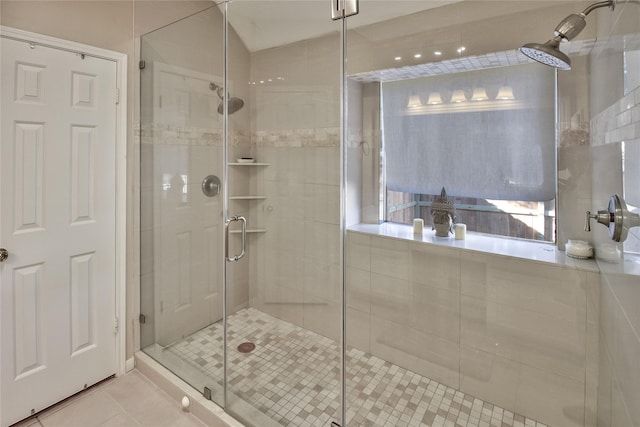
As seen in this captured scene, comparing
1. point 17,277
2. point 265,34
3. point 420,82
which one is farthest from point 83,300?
point 420,82

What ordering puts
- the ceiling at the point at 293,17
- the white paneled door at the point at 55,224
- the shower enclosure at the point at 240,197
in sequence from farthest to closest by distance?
the shower enclosure at the point at 240,197 → the ceiling at the point at 293,17 → the white paneled door at the point at 55,224

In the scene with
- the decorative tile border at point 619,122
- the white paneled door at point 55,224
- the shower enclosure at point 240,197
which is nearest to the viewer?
the decorative tile border at point 619,122

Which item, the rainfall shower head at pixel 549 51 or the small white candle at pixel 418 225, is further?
the small white candle at pixel 418 225

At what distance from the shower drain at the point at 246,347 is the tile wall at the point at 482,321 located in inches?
25.2

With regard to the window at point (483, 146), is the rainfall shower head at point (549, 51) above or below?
above

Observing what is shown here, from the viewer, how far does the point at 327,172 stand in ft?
7.06

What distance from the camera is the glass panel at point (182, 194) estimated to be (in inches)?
86.7

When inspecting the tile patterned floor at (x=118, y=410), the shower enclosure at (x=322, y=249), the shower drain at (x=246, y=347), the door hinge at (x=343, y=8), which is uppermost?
the door hinge at (x=343, y=8)

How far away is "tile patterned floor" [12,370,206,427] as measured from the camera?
1.85m

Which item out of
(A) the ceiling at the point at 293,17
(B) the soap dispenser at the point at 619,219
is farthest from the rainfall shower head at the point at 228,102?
(B) the soap dispenser at the point at 619,219

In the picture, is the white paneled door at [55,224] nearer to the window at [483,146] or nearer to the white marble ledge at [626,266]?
the window at [483,146]

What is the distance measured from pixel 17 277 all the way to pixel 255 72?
1855 millimetres

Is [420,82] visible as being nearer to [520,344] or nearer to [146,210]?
[520,344]

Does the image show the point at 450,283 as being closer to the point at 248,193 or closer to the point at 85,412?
the point at 248,193
